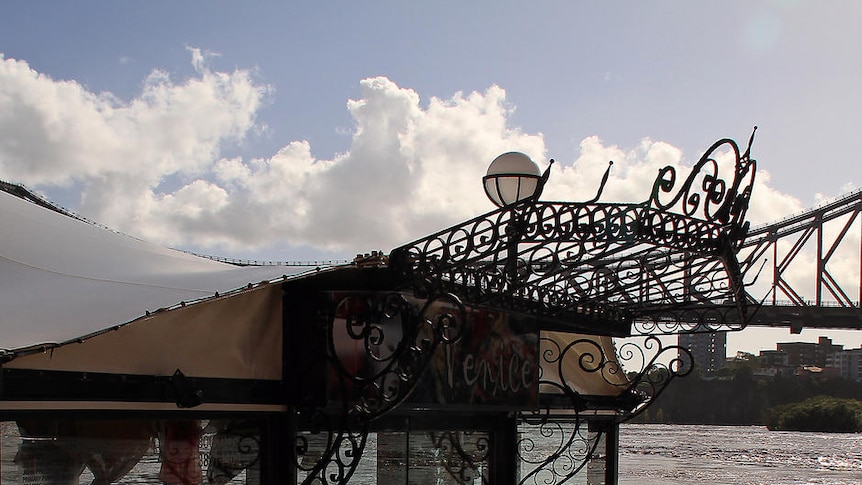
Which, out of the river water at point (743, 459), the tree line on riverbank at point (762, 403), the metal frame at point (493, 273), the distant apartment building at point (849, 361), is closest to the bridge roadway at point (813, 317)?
the river water at point (743, 459)

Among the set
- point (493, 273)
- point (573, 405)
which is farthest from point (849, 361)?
point (493, 273)

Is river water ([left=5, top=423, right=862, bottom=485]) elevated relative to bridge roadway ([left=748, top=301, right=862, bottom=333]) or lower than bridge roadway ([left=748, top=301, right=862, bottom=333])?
lower

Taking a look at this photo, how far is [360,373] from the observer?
5.63m

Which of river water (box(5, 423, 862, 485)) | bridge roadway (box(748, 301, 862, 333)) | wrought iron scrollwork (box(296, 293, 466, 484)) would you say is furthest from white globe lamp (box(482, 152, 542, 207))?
bridge roadway (box(748, 301, 862, 333))

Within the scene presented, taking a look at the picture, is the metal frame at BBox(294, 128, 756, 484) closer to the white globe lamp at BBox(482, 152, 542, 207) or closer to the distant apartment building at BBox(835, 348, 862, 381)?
the white globe lamp at BBox(482, 152, 542, 207)

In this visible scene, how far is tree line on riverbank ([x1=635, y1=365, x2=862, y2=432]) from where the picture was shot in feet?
231

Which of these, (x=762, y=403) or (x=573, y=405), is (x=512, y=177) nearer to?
(x=573, y=405)

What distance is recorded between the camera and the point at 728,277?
22.8ft

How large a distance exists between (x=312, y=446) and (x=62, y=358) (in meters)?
1.71

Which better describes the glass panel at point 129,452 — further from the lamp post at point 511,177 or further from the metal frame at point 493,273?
the lamp post at point 511,177

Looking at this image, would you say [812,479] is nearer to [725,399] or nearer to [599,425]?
[725,399]

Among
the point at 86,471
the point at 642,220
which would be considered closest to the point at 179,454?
the point at 86,471

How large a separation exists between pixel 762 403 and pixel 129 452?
7509 centimetres

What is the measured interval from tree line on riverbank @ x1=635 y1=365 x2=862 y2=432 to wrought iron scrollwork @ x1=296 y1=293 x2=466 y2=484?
6469cm
